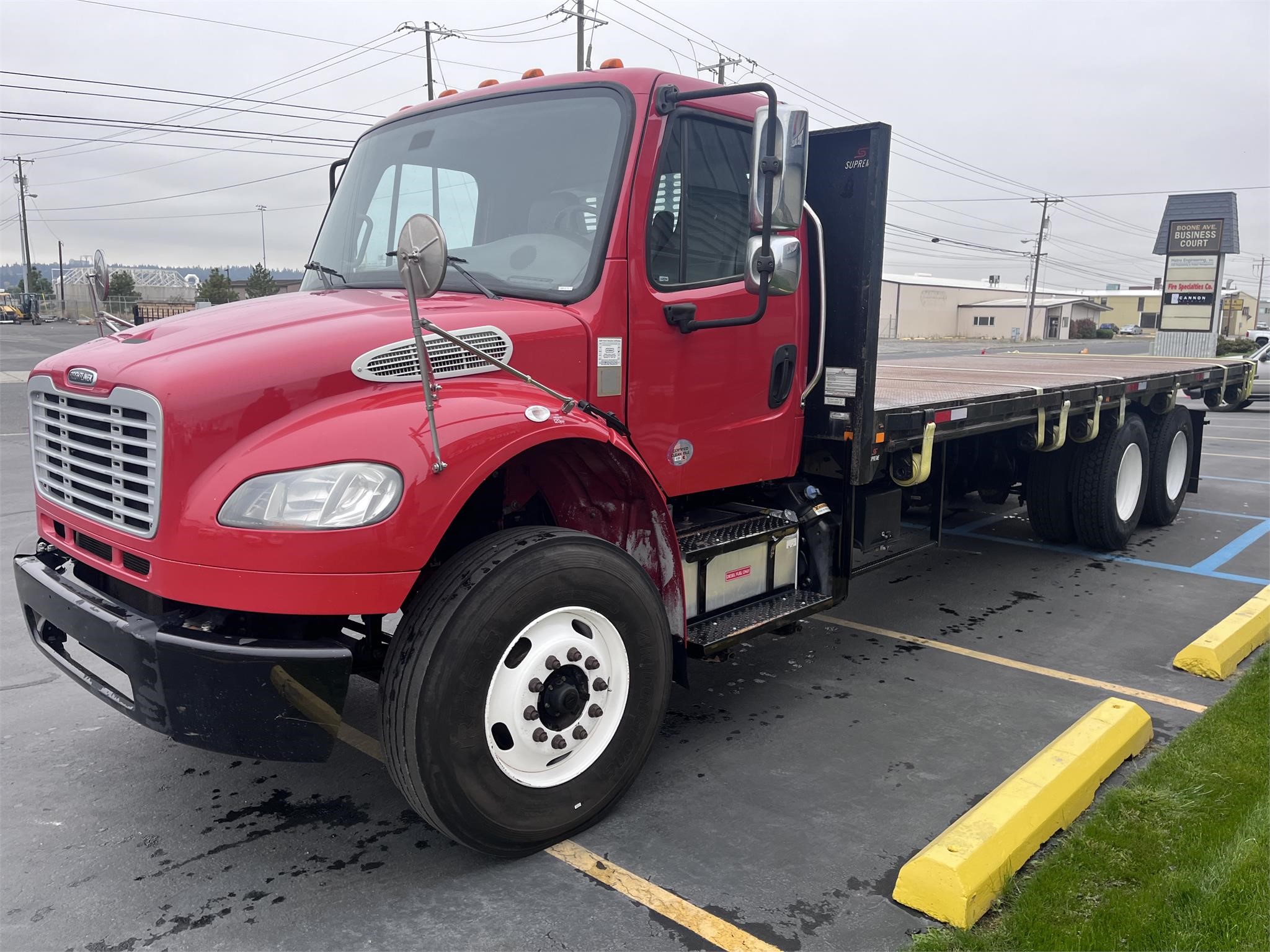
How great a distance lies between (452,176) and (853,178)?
6.04ft

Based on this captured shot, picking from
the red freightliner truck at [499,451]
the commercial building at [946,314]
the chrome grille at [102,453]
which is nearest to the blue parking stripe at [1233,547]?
the red freightliner truck at [499,451]

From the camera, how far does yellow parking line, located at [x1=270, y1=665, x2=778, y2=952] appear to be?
2.70 meters

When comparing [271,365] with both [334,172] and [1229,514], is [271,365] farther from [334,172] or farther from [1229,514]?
[1229,514]

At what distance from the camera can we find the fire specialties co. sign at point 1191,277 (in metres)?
21.0

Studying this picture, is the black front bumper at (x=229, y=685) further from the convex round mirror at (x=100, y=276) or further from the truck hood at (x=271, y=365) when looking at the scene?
the convex round mirror at (x=100, y=276)

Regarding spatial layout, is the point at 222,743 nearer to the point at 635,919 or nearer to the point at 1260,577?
the point at 635,919

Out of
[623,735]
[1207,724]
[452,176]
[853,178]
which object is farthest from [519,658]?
[1207,724]

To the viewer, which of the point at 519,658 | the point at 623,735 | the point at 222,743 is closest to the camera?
the point at 222,743

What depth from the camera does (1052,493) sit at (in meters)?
7.52

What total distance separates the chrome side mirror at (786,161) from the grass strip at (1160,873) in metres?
2.32

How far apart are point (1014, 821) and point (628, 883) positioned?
4.25ft

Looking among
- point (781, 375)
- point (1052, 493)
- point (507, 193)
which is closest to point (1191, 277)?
point (1052, 493)

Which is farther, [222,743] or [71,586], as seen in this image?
[71,586]

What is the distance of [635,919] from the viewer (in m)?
2.88
